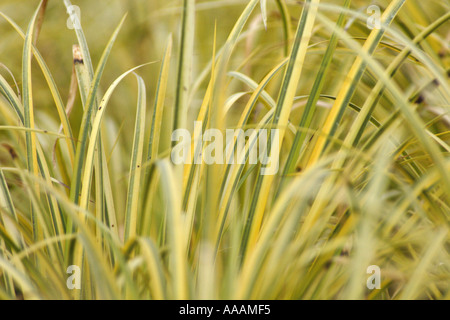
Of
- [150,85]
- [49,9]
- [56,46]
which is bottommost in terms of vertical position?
[150,85]

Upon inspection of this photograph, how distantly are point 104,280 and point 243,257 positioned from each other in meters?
0.22

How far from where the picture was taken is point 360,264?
17.2 inches

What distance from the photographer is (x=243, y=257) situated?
594mm

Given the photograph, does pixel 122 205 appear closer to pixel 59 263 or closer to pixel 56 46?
pixel 59 263

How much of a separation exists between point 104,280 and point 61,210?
27 cm

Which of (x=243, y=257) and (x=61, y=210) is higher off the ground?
(x=61, y=210)

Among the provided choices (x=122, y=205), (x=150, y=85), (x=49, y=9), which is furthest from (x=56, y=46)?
(x=122, y=205)

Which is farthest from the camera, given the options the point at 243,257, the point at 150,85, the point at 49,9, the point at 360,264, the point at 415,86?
the point at 49,9

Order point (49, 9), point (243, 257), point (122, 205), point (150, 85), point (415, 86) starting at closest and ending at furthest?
point (243, 257) → point (415, 86) → point (122, 205) → point (150, 85) → point (49, 9)

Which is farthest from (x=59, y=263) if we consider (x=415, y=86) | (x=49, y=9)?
(x=49, y=9)

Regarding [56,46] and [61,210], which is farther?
[56,46]

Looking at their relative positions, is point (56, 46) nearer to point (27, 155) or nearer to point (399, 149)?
point (27, 155)
